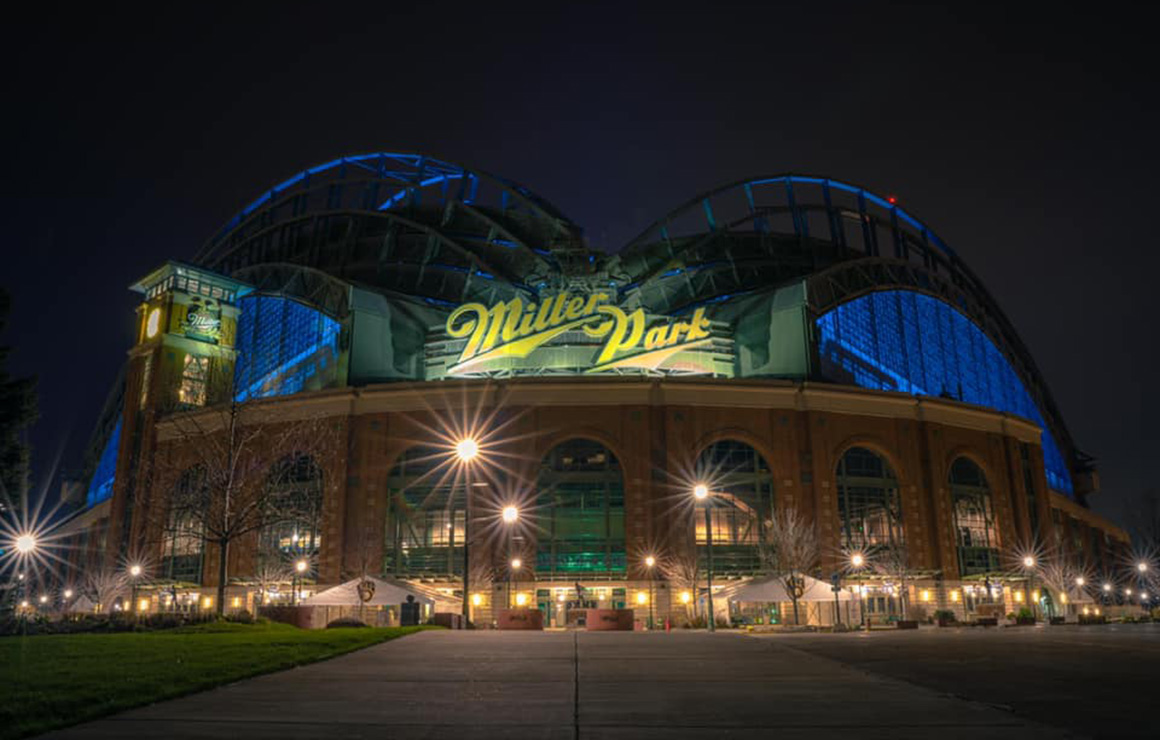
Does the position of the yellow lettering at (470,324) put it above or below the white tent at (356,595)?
above

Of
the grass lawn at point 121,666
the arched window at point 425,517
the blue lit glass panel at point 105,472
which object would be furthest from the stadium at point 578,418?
the grass lawn at point 121,666

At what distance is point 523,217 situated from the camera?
3457 inches

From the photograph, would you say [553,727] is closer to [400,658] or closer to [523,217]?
[400,658]

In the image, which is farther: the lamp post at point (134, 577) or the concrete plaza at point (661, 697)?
the lamp post at point (134, 577)

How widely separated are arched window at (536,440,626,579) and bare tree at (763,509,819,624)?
9.82m

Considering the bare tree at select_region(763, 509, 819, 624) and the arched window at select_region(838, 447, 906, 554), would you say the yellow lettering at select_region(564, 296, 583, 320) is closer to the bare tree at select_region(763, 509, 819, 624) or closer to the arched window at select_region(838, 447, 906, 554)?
the bare tree at select_region(763, 509, 819, 624)

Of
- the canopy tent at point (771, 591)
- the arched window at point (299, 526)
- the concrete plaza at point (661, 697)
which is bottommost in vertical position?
the concrete plaza at point (661, 697)

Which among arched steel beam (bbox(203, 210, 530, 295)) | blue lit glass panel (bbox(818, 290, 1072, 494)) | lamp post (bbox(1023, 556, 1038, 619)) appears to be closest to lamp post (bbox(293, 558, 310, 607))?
arched steel beam (bbox(203, 210, 530, 295))

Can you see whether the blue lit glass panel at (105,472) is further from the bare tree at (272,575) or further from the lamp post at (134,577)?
the bare tree at (272,575)

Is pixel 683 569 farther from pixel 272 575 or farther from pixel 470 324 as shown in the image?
pixel 272 575

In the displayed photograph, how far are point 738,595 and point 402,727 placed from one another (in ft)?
144

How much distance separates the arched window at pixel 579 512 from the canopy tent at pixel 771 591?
909 cm

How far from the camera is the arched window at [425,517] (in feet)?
195

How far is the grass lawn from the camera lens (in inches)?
406
